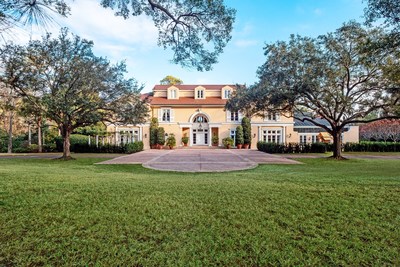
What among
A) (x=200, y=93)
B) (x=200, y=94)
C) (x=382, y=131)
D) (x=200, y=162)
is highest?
(x=200, y=93)

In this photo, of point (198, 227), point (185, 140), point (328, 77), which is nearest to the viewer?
point (198, 227)

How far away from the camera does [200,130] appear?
3194 centimetres

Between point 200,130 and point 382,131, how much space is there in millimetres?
24940

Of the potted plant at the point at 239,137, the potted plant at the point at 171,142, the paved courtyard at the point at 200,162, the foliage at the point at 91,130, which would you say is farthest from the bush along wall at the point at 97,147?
the potted plant at the point at 239,137

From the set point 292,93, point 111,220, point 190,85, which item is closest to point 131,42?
point 111,220

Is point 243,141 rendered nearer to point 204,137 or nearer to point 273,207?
point 204,137

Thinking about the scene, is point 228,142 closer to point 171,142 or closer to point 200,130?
point 200,130

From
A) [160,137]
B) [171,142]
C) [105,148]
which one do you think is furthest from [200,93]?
[105,148]

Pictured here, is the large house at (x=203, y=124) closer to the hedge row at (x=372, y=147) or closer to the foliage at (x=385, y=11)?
the hedge row at (x=372, y=147)

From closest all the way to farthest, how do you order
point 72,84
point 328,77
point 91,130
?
point 72,84 → point 328,77 → point 91,130

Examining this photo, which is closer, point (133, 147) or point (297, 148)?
point (297, 148)

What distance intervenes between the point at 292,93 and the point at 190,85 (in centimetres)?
2227

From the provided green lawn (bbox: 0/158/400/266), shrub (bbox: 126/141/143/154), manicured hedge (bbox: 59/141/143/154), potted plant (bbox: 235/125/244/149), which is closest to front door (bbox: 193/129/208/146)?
potted plant (bbox: 235/125/244/149)

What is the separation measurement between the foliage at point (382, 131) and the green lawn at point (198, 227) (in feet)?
108
